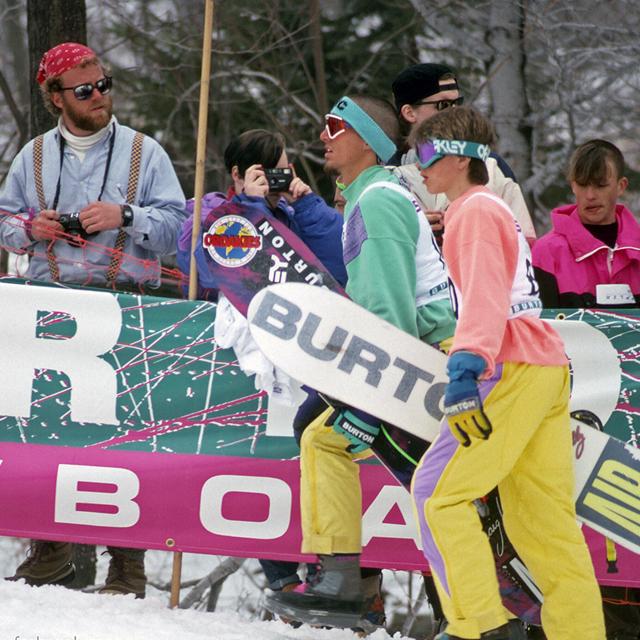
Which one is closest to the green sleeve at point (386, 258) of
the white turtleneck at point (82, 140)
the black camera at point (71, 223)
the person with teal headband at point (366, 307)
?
the person with teal headband at point (366, 307)

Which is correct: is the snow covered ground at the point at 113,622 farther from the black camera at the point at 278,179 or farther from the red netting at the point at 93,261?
the black camera at the point at 278,179

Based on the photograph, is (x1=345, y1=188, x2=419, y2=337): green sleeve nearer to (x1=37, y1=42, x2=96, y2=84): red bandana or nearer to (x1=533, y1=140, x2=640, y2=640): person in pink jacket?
(x1=533, y1=140, x2=640, y2=640): person in pink jacket

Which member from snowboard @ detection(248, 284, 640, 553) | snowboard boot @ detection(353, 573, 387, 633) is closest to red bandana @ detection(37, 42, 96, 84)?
snowboard @ detection(248, 284, 640, 553)

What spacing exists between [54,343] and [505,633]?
2359 millimetres

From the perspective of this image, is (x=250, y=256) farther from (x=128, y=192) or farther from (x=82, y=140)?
(x=82, y=140)

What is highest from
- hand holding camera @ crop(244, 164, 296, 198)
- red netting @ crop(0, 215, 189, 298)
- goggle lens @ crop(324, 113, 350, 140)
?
goggle lens @ crop(324, 113, 350, 140)

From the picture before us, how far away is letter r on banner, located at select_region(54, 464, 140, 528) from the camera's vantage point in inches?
209

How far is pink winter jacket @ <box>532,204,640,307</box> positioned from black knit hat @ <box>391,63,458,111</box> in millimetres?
836

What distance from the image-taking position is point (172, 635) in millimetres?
4633

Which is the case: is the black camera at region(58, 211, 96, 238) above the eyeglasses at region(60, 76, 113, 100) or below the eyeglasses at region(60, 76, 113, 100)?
below

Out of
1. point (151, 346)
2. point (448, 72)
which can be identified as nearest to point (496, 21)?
point (448, 72)

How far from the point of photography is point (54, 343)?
17.8 ft

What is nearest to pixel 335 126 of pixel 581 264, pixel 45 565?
pixel 581 264

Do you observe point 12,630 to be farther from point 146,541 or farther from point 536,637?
point 536,637
